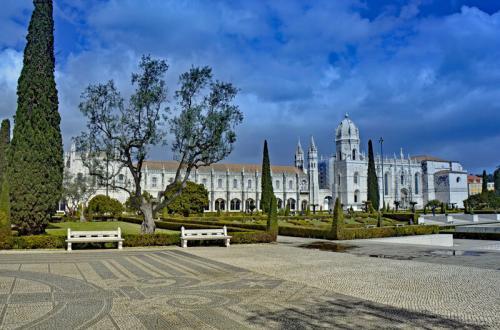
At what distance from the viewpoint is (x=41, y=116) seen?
1844cm

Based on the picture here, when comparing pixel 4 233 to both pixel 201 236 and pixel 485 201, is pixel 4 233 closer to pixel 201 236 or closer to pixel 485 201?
pixel 201 236

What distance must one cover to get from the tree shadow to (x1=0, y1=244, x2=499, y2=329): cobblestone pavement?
13 millimetres

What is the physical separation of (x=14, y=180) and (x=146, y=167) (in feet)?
211

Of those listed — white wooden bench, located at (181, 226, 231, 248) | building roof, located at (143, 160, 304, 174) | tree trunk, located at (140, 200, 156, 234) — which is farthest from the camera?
building roof, located at (143, 160, 304, 174)

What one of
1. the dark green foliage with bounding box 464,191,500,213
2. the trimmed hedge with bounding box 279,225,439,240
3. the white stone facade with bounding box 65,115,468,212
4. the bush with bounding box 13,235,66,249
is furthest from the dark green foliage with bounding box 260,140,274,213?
the bush with bounding box 13,235,66,249

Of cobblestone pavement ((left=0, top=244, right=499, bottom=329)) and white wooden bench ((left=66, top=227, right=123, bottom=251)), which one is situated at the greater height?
white wooden bench ((left=66, top=227, right=123, bottom=251))

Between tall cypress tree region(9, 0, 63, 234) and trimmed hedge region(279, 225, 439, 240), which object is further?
trimmed hedge region(279, 225, 439, 240)

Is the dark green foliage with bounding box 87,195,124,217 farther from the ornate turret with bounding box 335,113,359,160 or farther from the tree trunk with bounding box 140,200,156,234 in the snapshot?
the ornate turret with bounding box 335,113,359,160

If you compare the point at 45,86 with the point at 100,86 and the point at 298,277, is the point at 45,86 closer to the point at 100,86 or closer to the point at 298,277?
the point at 100,86

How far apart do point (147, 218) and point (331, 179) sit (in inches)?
3095

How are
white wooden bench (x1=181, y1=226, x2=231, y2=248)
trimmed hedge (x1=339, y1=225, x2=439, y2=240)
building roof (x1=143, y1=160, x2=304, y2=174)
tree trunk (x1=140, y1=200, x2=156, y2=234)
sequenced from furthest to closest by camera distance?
building roof (x1=143, y1=160, x2=304, y2=174)
trimmed hedge (x1=339, y1=225, x2=439, y2=240)
tree trunk (x1=140, y1=200, x2=156, y2=234)
white wooden bench (x1=181, y1=226, x2=231, y2=248)

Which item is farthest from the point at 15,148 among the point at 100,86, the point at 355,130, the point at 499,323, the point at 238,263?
the point at 355,130

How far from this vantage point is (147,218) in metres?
20.0

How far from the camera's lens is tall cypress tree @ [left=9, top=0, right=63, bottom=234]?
17.5m
